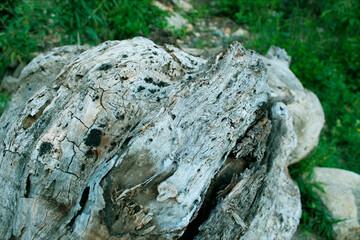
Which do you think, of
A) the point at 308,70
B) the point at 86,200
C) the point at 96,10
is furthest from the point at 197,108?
the point at 308,70

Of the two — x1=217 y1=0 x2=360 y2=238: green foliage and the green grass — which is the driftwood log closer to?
x1=217 y1=0 x2=360 y2=238: green foliage

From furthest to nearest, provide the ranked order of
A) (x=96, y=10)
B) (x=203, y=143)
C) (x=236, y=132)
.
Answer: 1. (x=96, y=10)
2. (x=236, y=132)
3. (x=203, y=143)

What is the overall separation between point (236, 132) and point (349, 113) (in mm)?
3529

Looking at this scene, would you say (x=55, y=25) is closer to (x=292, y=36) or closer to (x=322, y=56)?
(x=292, y=36)

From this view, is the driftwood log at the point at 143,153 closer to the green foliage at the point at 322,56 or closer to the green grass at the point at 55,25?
the green foliage at the point at 322,56

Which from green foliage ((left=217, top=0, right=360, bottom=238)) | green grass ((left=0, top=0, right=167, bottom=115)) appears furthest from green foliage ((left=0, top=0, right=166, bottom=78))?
green foliage ((left=217, top=0, right=360, bottom=238))

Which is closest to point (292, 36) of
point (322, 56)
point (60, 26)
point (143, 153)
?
point (322, 56)

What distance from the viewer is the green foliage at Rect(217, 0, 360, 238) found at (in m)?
4.16

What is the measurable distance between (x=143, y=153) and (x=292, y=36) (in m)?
4.78

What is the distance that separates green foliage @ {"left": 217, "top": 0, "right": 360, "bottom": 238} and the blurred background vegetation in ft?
0.04

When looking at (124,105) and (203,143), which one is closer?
(203,143)

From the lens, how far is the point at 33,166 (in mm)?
2264

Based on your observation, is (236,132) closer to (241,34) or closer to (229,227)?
(229,227)

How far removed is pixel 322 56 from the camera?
566cm
